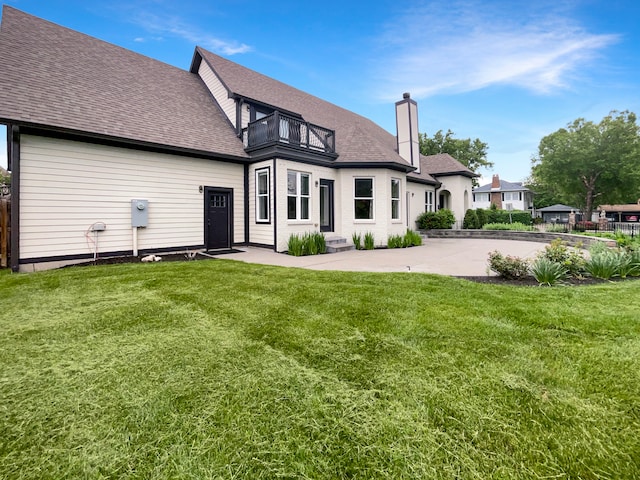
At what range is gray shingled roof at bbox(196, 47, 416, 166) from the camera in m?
12.4

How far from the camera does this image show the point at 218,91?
12.7m

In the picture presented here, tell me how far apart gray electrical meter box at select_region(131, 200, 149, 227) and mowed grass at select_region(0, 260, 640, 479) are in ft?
15.7

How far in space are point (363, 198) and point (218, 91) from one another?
7751 mm

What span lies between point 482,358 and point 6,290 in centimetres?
750

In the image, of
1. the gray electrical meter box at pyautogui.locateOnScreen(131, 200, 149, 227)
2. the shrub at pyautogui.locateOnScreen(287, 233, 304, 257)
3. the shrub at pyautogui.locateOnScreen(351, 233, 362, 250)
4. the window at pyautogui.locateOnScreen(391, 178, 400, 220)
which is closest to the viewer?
the gray electrical meter box at pyautogui.locateOnScreen(131, 200, 149, 227)

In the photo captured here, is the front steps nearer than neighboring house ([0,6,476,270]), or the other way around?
neighboring house ([0,6,476,270])

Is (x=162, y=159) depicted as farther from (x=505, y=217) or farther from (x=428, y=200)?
(x=505, y=217)

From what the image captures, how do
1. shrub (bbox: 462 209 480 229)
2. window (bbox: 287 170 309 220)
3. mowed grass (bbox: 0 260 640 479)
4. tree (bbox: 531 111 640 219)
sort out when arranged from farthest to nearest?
tree (bbox: 531 111 640 219) < shrub (bbox: 462 209 480 229) < window (bbox: 287 170 309 220) < mowed grass (bbox: 0 260 640 479)

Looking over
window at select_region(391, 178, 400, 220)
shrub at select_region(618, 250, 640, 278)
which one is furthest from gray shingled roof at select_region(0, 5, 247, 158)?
shrub at select_region(618, 250, 640, 278)

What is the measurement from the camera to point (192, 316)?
3.85m

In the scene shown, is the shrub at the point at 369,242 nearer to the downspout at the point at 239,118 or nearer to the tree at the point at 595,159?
the downspout at the point at 239,118

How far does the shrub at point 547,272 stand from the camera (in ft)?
18.2

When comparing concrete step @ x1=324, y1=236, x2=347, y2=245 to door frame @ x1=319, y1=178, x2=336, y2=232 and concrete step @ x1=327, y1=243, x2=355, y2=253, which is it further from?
door frame @ x1=319, y1=178, x2=336, y2=232

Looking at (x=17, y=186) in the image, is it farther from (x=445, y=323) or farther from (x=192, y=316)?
(x=445, y=323)
